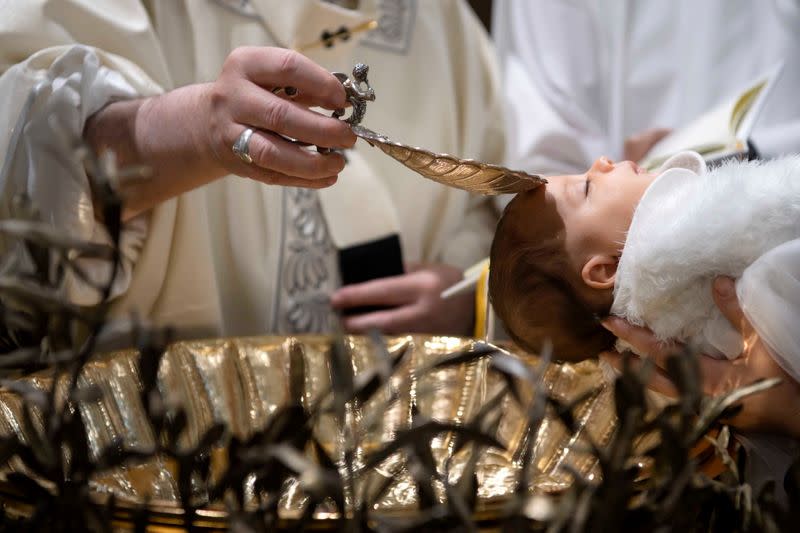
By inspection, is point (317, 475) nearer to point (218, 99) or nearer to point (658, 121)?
point (218, 99)

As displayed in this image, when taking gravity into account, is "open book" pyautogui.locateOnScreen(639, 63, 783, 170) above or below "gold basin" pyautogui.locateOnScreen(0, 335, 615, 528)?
above

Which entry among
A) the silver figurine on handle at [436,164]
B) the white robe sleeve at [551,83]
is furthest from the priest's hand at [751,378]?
the white robe sleeve at [551,83]

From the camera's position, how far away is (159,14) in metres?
1.28

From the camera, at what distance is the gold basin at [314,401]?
35.2 inches

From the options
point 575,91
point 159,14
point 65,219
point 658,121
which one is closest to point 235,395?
point 65,219

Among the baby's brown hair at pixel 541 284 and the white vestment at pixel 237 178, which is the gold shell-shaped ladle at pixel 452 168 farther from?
the white vestment at pixel 237 178

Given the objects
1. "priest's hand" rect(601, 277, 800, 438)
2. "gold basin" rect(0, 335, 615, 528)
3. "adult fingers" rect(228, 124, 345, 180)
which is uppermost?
"adult fingers" rect(228, 124, 345, 180)

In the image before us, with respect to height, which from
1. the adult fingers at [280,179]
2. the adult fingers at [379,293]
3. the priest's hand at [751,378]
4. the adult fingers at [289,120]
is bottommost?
the adult fingers at [379,293]

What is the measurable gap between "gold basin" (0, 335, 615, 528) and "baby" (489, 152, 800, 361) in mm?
87

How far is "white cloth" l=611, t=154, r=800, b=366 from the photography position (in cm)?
78

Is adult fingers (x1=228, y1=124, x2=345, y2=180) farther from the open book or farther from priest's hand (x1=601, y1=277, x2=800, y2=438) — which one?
the open book

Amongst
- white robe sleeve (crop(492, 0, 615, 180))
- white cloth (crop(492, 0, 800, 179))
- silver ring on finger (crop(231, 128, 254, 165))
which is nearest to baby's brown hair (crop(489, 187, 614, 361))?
silver ring on finger (crop(231, 128, 254, 165))

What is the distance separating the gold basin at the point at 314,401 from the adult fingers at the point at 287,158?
213 millimetres

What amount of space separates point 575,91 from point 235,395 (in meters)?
1.24
